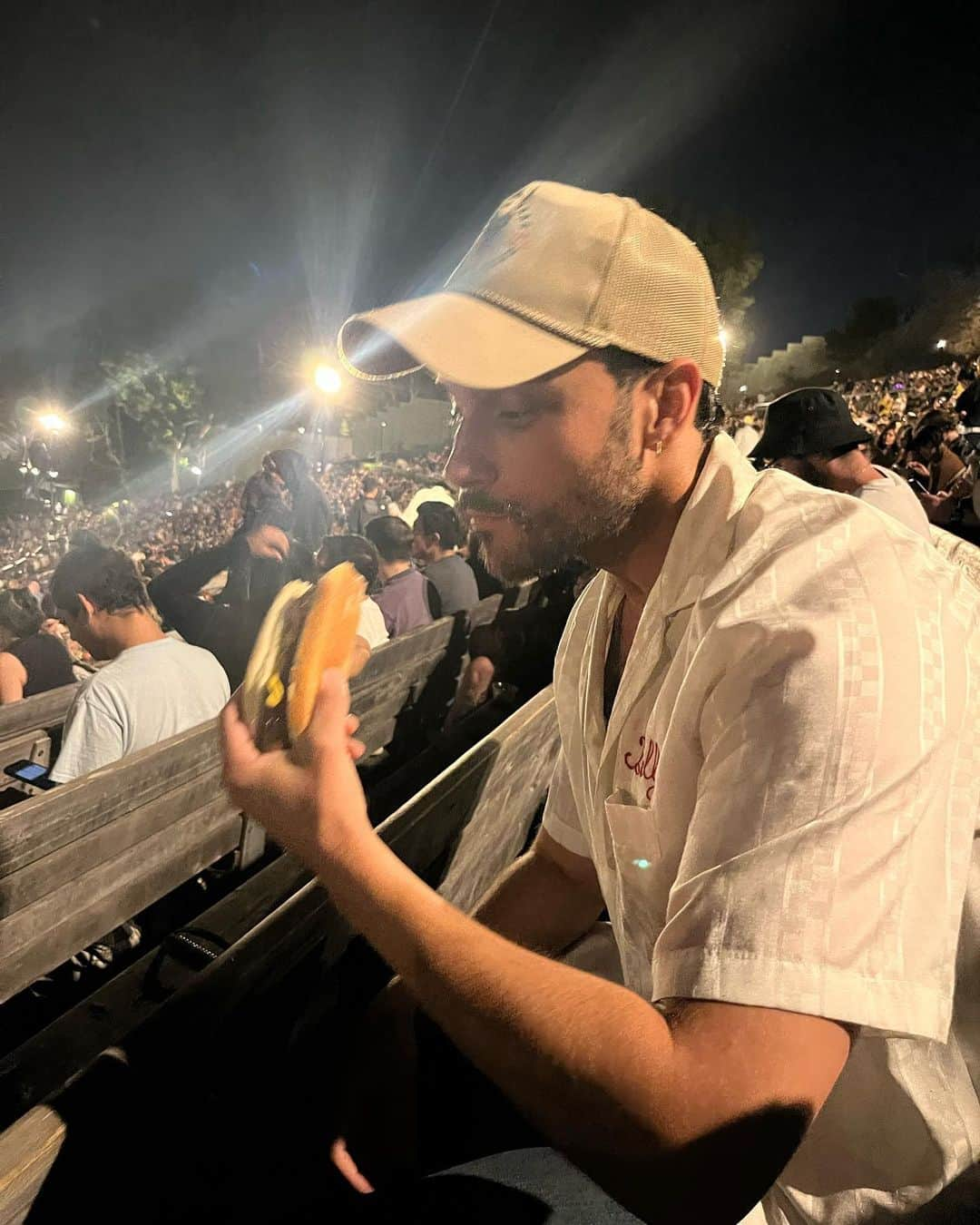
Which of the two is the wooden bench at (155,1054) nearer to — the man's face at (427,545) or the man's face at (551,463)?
the man's face at (551,463)

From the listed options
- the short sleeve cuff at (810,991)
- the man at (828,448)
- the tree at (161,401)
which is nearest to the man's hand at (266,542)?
the man at (828,448)

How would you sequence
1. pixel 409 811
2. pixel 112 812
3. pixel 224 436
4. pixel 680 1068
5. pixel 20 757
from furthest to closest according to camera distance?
pixel 224 436 < pixel 20 757 < pixel 112 812 < pixel 409 811 < pixel 680 1068

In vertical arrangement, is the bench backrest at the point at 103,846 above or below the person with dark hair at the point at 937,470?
above

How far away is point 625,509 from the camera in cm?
167

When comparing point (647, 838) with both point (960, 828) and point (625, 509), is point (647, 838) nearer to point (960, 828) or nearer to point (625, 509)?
point (960, 828)

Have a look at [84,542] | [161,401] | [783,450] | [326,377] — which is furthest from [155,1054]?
[161,401]

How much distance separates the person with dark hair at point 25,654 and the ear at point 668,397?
5.54m

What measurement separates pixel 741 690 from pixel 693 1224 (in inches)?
32.2

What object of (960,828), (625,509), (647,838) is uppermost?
(625,509)

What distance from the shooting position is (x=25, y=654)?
5809 mm

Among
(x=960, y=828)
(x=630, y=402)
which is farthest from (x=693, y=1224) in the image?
(x=630, y=402)

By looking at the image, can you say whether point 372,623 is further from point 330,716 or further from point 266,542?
point 330,716

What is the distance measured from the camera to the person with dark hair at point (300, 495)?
8.01m

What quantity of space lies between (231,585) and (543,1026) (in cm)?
603
